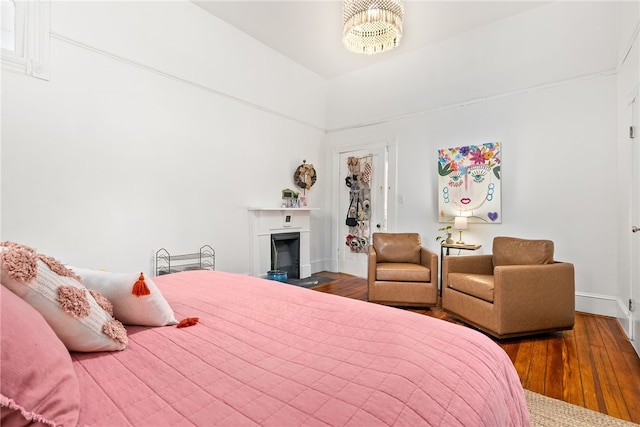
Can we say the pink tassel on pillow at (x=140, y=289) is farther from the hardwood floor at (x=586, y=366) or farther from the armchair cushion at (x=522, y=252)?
the armchair cushion at (x=522, y=252)

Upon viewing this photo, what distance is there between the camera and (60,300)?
871 mm

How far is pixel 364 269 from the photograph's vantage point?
5027mm

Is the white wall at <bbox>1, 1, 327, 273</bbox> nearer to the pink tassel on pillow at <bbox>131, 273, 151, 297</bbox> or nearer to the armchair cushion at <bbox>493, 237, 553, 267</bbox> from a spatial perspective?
the pink tassel on pillow at <bbox>131, 273, 151, 297</bbox>

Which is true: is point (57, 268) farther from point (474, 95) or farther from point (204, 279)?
point (474, 95)

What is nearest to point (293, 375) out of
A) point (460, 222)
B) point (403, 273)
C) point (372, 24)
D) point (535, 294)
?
point (535, 294)

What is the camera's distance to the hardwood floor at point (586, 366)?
5.73 ft

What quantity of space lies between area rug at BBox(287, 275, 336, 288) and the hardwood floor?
2.56m

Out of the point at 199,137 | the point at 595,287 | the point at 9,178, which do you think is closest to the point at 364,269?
the point at 595,287

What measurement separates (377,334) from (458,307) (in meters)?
2.25

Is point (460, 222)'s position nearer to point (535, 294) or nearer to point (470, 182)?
point (470, 182)

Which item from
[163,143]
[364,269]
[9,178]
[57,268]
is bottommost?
[364,269]

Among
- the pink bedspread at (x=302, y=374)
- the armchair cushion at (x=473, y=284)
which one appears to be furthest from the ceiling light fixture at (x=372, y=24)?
the pink bedspread at (x=302, y=374)

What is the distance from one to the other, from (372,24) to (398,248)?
8.26ft

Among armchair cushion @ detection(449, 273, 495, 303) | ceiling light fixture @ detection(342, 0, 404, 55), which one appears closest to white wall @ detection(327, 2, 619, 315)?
armchair cushion @ detection(449, 273, 495, 303)
